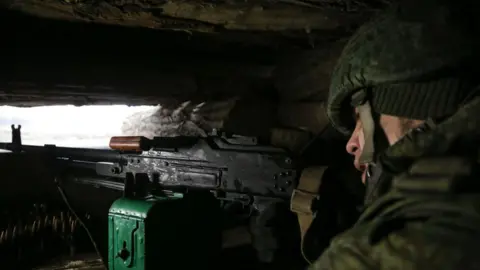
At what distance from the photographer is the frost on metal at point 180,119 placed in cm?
378

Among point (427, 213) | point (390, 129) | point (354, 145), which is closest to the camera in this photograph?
point (427, 213)

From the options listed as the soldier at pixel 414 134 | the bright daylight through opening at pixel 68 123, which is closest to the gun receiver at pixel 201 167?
the bright daylight through opening at pixel 68 123

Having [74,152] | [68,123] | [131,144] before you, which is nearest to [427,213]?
[131,144]

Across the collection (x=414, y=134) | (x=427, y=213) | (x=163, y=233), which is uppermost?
(x=414, y=134)

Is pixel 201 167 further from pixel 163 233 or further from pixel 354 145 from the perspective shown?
pixel 354 145

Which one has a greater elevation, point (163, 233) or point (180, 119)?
point (180, 119)

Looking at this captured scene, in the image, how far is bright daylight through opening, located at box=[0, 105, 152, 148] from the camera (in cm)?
458

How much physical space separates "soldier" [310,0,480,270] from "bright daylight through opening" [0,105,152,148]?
3441 millimetres

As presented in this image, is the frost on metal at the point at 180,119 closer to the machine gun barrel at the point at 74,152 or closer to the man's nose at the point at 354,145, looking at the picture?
the machine gun barrel at the point at 74,152

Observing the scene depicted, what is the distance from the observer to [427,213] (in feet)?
2.32

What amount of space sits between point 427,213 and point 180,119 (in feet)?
11.2

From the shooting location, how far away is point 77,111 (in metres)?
4.61

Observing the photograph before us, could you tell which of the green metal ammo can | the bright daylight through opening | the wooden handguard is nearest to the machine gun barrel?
the wooden handguard

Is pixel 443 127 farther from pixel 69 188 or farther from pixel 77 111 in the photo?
pixel 77 111
